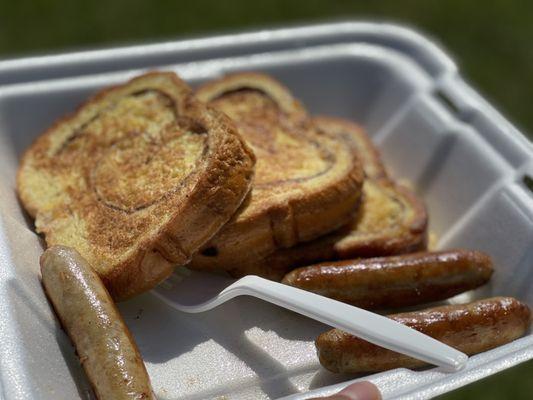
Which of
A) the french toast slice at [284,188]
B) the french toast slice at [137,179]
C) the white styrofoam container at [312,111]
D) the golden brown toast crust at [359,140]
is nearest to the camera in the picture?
the white styrofoam container at [312,111]

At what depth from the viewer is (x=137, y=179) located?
→ 6.92 ft

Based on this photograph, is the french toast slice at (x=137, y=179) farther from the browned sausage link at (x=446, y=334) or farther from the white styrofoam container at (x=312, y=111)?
the browned sausage link at (x=446, y=334)

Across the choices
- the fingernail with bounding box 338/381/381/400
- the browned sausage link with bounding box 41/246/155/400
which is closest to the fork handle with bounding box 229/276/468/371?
the fingernail with bounding box 338/381/381/400

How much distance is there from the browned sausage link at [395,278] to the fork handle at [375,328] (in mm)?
181

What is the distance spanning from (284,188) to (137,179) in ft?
1.48

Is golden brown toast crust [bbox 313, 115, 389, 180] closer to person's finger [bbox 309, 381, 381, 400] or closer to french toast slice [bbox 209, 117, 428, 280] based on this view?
french toast slice [bbox 209, 117, 428, 280]

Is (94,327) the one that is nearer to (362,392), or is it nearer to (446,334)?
(362,392)

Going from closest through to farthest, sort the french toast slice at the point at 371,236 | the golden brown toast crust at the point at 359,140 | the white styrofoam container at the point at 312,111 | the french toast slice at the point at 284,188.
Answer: the white styrofoam container at the point at 312,111
the french toast slice at the point at 284,188
the french toast slice at the point at 371,236
the golden brown toast crust at the point at 359,140

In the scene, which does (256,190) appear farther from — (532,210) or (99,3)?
(99,3)

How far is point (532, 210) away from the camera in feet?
7.20

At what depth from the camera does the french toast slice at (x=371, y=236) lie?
217cm

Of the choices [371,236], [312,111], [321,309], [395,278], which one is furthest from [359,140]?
[321,309]

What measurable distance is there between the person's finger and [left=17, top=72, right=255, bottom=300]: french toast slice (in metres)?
0.59

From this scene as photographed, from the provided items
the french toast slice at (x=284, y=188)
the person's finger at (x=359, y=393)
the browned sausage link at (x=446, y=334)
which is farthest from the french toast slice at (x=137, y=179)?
the person's finger at (x=359, y=393)
